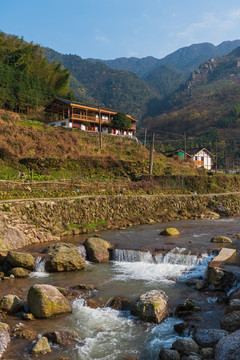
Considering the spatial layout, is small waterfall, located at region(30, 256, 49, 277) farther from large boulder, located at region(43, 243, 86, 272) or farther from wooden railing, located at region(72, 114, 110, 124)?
wooden railing, located at region(72, 114, 110, 124)

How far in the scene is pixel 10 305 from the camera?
10211 millimetres

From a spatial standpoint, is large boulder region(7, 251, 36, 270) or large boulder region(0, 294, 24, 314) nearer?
large boulder region(0, 294, 24, 314)

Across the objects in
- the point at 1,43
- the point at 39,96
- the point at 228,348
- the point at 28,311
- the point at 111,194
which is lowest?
the point at 28,311

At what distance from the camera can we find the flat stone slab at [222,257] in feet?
44.7

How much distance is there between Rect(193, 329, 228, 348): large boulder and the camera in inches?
312

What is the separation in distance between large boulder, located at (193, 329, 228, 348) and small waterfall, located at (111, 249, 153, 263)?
26.1 feet

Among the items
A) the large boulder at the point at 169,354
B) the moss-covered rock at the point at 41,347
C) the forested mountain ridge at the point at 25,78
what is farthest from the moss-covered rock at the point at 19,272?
the forested mountain ridge at the point at 25,78

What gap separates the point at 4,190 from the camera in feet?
79.3

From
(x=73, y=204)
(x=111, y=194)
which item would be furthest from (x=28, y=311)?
(x=111, y=194)

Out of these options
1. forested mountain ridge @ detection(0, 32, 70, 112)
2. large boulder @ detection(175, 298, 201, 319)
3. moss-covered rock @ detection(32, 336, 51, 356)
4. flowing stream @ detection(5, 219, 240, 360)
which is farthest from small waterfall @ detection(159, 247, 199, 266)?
forested mountain ridge @ detection(0, 32, 70, 112)

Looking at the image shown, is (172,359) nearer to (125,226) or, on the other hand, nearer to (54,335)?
(54,335)

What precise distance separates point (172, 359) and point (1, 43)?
233 ft

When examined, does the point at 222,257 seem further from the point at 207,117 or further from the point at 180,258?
the point at 207,117

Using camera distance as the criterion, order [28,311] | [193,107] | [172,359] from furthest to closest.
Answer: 1. [193,107]
2. [28,311]
3. [172,359]
